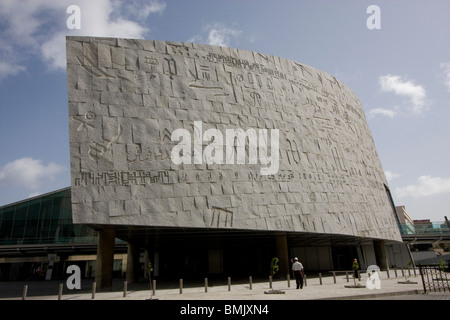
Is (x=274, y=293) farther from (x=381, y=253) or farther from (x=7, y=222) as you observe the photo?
(x=7, y=222)

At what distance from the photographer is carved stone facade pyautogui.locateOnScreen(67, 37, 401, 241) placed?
17.2m

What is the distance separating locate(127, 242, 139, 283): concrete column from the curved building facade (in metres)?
5.95

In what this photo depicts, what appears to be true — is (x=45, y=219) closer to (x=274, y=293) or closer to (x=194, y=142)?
(x=194, y=142)

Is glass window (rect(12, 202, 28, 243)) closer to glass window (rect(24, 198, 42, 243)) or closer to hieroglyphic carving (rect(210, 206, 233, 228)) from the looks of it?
glass window (rect(24, 198, 42, 243))

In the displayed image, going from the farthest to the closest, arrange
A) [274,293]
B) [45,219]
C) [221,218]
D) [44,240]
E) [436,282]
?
[45,219] < [44,240] < [221,218] < [436,282] < [274,293]

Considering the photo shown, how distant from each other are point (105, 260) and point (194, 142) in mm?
8243

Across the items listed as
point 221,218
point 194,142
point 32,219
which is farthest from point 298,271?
point 32,219

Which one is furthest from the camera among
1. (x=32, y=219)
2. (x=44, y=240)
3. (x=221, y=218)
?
(x=32, y=219)

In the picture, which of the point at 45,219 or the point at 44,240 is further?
the point at 45,219

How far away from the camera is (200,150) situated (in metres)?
18.9

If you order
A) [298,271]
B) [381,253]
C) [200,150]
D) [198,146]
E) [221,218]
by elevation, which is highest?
[198,146]

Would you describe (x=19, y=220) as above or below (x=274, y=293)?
above

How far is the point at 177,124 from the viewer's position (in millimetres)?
19031
